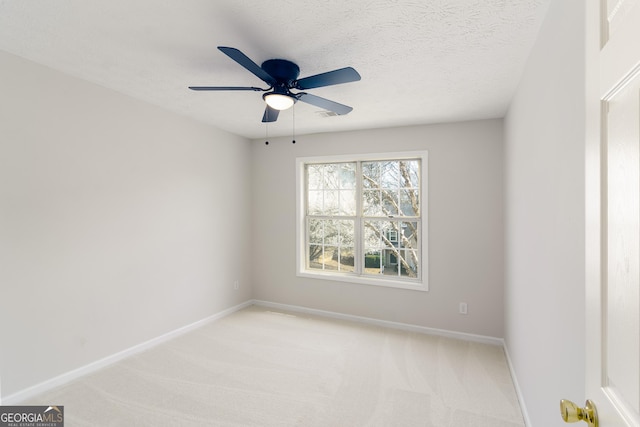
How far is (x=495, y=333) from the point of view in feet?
11.0

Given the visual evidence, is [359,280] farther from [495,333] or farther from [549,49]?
[549,49]

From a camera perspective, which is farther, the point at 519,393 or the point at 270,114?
the point at 270,114

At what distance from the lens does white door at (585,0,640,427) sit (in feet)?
1.78

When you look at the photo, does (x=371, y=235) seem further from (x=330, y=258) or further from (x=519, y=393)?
(x=519, y=393)

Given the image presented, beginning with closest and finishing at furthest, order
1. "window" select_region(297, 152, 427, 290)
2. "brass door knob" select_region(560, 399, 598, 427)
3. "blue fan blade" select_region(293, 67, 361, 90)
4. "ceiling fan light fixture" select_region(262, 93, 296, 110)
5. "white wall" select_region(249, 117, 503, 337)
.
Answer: "brass door knob" select_region(560, 399, 598, 427), "blue fan blade" select_region(293, 67, 361, 90), "ceiling fan light fixture" select_region(262, 93, 296, 110), "white wall" select_region(249, 117, 503, 337), "window" select_region(297, 152, 427, 290)

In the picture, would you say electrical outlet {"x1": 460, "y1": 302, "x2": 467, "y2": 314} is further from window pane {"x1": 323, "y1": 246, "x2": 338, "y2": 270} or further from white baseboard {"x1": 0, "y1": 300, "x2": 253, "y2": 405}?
white baseboard {"x1": 0, "y1": 300, "x2": 253, "y2": 405}

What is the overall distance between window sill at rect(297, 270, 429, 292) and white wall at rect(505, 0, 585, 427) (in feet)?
4.54

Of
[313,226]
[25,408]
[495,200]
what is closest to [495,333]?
[495,200]

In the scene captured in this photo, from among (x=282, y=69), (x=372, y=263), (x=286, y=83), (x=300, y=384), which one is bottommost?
(x=300, y=384)

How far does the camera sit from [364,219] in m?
4.13

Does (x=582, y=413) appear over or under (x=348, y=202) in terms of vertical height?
under

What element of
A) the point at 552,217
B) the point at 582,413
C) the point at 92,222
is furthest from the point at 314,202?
the point at 582,413

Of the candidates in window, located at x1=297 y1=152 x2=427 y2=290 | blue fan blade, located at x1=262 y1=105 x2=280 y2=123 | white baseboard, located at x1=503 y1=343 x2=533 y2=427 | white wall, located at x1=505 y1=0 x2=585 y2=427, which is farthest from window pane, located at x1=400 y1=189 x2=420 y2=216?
blue fan blade, located at x1=262 y1=105 x2=280 y2=123

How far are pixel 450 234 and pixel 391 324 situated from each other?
4.37 ft
